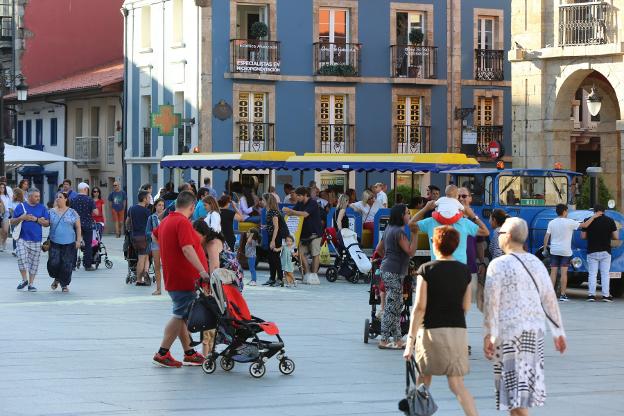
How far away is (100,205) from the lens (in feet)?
124

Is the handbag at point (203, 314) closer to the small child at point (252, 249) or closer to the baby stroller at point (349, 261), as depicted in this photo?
the small child at point (252, 249)

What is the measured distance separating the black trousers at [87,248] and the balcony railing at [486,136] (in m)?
22.1

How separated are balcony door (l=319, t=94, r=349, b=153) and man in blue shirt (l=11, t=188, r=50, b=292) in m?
24.4

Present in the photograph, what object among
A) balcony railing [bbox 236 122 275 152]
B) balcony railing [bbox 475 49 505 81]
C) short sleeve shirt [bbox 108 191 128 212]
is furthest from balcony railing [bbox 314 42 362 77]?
short sleeve shirt [bbox 108 191 128 212]

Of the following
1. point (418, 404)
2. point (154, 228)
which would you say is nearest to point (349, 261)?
point (154, 228)

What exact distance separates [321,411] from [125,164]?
41795mm

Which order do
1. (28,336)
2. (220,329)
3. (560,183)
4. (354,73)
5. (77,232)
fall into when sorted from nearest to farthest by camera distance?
(220,329), (28,336), (77,232), (560,183), (354,73)

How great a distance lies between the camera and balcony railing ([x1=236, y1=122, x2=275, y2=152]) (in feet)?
154

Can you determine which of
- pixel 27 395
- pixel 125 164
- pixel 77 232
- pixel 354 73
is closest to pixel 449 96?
pixel 354 73

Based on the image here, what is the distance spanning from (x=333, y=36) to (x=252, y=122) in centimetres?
404

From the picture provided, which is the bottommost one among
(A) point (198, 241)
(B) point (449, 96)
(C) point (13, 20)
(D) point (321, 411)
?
(D) point (321, 411)

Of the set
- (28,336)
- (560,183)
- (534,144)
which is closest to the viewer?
(28,336)

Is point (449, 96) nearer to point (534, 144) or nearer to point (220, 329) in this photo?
point (534, 144)

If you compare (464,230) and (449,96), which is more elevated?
(449,96)
